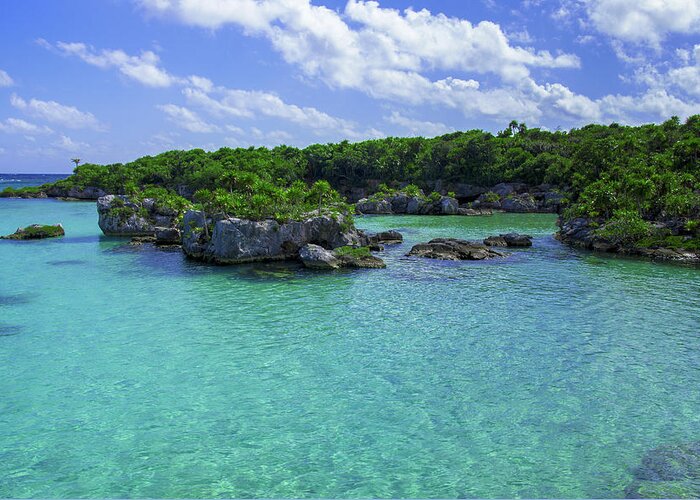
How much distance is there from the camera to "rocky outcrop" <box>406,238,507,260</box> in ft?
146

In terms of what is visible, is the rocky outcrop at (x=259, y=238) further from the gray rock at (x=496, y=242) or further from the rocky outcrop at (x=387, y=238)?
the gray rock at (x=496, y=242)

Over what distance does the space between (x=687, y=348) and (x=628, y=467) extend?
11555mm

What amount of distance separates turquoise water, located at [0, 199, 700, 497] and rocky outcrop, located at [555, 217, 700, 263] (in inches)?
371

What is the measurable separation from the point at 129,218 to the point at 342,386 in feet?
172

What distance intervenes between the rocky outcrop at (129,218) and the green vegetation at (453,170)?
3.48m

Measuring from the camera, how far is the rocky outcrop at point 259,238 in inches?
1629

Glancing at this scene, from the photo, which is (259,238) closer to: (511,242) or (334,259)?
(334,259)

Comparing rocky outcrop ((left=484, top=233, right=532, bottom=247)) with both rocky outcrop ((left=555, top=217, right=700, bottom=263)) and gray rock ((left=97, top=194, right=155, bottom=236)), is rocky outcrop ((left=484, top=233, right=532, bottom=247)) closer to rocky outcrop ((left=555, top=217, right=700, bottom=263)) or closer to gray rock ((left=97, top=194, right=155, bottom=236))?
rocky outcrop ((left=555, top=217, right=700, bottom=263))

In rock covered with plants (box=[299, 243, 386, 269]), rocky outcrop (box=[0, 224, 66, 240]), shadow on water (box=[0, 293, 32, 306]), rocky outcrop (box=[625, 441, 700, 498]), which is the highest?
rock covered with plants (box=[299, 243, 386, 269])

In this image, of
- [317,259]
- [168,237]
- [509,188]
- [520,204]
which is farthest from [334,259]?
[509,188]

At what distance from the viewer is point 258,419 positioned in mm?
15219

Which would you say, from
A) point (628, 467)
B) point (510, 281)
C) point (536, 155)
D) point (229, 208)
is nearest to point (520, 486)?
point (628, 467)

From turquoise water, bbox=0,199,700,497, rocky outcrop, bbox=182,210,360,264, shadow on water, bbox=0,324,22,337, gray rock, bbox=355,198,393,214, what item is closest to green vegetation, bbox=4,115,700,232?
rocky outcrop, bbox=182,210,360,264

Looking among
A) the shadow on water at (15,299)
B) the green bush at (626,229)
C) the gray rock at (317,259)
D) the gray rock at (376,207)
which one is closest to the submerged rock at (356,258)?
the gray rock at (317,259)
